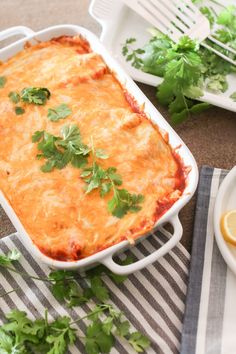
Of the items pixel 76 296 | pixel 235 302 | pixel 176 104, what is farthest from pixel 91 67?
pixel 235 302

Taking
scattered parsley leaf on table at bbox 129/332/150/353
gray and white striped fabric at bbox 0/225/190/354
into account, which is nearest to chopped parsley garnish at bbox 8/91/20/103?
gray and white striped fabric at bbox 0/225/190/354

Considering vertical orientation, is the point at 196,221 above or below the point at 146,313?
above

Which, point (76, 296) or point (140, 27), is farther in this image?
point (140, 27)

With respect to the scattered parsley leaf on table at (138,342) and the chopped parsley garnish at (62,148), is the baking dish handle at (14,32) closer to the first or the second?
the chopped parsley garnish at (62,148)

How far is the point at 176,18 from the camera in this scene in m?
2.80

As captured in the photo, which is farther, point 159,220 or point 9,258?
point 9,258

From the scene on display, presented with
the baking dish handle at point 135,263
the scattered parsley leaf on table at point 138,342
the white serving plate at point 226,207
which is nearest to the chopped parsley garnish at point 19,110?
the baking dish handle at point 135,263

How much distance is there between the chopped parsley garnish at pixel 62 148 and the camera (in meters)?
2.24

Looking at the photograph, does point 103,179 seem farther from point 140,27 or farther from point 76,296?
point 140,27

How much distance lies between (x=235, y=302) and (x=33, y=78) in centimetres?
131

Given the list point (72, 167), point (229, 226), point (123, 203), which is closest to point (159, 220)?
point (123, 203)

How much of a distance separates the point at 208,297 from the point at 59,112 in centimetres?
100

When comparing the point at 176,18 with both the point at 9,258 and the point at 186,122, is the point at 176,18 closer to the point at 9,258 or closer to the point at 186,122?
the point at 186,122

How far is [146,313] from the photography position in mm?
2131
